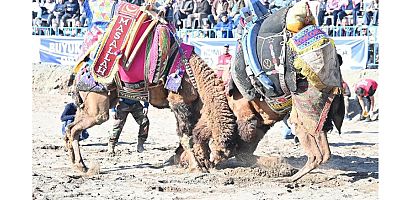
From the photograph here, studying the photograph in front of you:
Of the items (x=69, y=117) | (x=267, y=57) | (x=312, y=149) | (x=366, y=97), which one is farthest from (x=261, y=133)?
(x=366, y=97)

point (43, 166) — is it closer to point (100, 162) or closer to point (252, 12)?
point (100, 162)

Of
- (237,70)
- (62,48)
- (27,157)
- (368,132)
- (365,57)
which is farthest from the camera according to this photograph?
(62,48)

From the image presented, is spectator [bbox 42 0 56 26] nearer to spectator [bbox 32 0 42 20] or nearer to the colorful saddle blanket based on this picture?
spectator [bbox 32 0 42 20]

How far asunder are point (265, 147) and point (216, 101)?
2262mm

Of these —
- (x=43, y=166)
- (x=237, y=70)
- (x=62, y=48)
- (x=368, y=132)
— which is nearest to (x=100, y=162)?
(x=43, y=166)

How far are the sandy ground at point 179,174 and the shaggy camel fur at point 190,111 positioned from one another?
250 millimetres

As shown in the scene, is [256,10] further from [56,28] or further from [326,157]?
[56,28]

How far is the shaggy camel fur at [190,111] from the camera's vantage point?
301 inches

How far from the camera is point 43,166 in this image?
28.0 feet

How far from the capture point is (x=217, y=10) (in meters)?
15.3

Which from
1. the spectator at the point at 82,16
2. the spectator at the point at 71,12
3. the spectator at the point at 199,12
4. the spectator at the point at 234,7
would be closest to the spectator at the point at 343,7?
the spectator at the point at 234,7

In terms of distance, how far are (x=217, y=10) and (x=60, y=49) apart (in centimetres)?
322

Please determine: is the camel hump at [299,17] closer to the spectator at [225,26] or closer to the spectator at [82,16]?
the spectator at [225,26]

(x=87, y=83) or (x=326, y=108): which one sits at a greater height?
(x=87, y=83)
